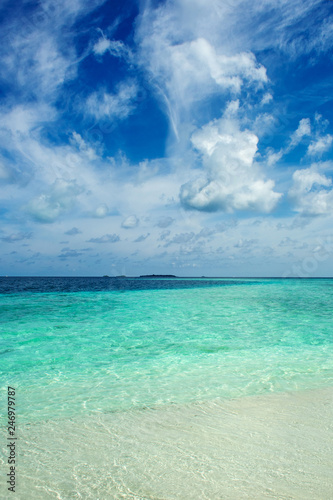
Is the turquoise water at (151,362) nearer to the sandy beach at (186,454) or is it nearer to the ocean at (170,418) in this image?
the ocean at (170,418)

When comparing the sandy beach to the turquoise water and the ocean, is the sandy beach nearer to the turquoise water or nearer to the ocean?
the ocean

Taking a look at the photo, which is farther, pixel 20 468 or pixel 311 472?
pixel 20 468

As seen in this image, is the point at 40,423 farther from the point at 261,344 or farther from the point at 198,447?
the point at 261,344

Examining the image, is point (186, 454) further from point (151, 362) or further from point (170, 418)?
point (151, 362)

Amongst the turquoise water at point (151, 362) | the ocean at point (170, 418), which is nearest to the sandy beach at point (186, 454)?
the ocean at point (170, 418)

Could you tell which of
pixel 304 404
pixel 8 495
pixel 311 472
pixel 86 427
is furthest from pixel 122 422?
pixel 304 404

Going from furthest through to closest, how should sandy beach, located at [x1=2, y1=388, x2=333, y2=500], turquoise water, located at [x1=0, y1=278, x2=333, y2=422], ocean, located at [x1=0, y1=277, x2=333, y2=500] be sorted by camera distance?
turquoise water, located at [x1=0, y1=278, x2=333, y2=422], ocean, located at [x1=0, y1=277, x2=333, y2=500], sandy beach, located at [x1=2, y1=388, x2=333, y2=500]

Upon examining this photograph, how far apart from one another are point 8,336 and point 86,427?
8.03 metres

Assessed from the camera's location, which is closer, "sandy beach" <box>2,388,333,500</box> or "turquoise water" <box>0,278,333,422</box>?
"sandy beach" <box>2,388,333,500</box>

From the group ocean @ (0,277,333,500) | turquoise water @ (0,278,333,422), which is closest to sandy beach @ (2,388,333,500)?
ocean @ (0,277,333,500)

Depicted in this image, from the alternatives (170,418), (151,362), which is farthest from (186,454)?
(151,362)

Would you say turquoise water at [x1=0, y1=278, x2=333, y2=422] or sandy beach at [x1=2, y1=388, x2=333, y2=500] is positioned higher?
sandy beach at [x1=2, y1=388, x2=333, y2=500]

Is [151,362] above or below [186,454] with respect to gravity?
below

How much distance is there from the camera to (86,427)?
4105mm
